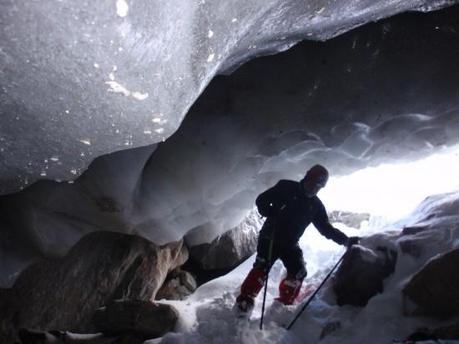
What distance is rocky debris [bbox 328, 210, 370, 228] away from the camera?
1119 cm

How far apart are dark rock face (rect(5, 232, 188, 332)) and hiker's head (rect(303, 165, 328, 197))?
3885 mm

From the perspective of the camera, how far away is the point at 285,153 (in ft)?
23.1

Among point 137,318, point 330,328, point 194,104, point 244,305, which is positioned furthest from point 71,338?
point 194,104

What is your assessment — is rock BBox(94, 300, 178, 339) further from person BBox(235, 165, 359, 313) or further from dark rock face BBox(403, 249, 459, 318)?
dark rock face BBox(403, 249, 459, 318)

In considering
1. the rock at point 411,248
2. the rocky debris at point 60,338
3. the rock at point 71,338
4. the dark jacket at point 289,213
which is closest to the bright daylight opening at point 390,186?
the dark jacket at point 289,213

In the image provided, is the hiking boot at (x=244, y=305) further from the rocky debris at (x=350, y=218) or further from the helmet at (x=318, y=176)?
the rocky debris at (x=350, y=218)

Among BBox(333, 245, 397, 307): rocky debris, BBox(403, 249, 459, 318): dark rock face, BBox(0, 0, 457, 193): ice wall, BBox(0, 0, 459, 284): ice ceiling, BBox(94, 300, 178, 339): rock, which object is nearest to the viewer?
BBox(0, 0, 457, 193): ice wall

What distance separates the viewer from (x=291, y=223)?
5.67m

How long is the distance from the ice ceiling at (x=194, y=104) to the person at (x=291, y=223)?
1041 millimetres

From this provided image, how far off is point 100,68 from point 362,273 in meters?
4.57

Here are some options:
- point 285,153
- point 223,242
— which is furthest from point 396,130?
point 223,242

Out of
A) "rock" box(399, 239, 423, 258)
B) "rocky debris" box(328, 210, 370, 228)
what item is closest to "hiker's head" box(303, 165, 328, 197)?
"rock" box(399, 239, 423, 258)

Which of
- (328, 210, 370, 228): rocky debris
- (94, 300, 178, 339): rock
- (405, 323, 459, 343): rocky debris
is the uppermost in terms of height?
(328, 210, 370, 228): rocky debris

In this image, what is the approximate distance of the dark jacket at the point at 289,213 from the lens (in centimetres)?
567
